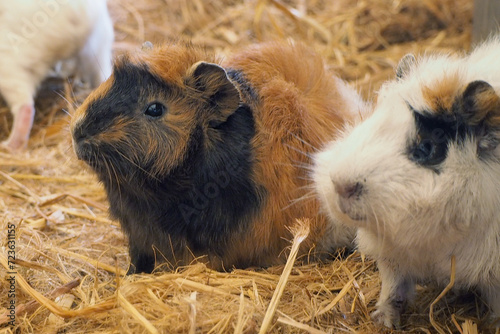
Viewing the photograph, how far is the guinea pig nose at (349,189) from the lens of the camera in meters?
1.57

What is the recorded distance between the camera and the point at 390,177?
5.16 feet

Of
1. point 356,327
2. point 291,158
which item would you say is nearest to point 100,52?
point 291,158

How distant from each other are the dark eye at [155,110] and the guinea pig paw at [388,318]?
1072 millimetres

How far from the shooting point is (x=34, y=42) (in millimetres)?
3707

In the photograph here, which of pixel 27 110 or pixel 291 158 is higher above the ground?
pixel 291 158

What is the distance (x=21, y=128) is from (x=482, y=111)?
307 centimetres

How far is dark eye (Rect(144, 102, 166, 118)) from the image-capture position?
6.88 ft

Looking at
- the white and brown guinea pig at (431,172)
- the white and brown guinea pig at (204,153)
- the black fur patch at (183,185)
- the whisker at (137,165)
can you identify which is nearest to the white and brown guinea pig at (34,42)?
the white and brown guinea pig at (204,153)

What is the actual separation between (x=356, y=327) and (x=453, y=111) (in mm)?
815

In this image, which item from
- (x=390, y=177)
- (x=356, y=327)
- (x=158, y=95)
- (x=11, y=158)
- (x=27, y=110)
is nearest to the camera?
(x=390, y=177)

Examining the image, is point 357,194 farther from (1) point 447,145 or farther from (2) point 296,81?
(2) point 296,81

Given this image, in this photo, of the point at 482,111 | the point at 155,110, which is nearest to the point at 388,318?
the point at 482,111

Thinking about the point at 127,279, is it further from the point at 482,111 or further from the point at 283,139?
the point at 482,111

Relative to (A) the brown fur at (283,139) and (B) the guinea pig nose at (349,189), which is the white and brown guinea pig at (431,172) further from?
(A) the brown fur at (283,139)
